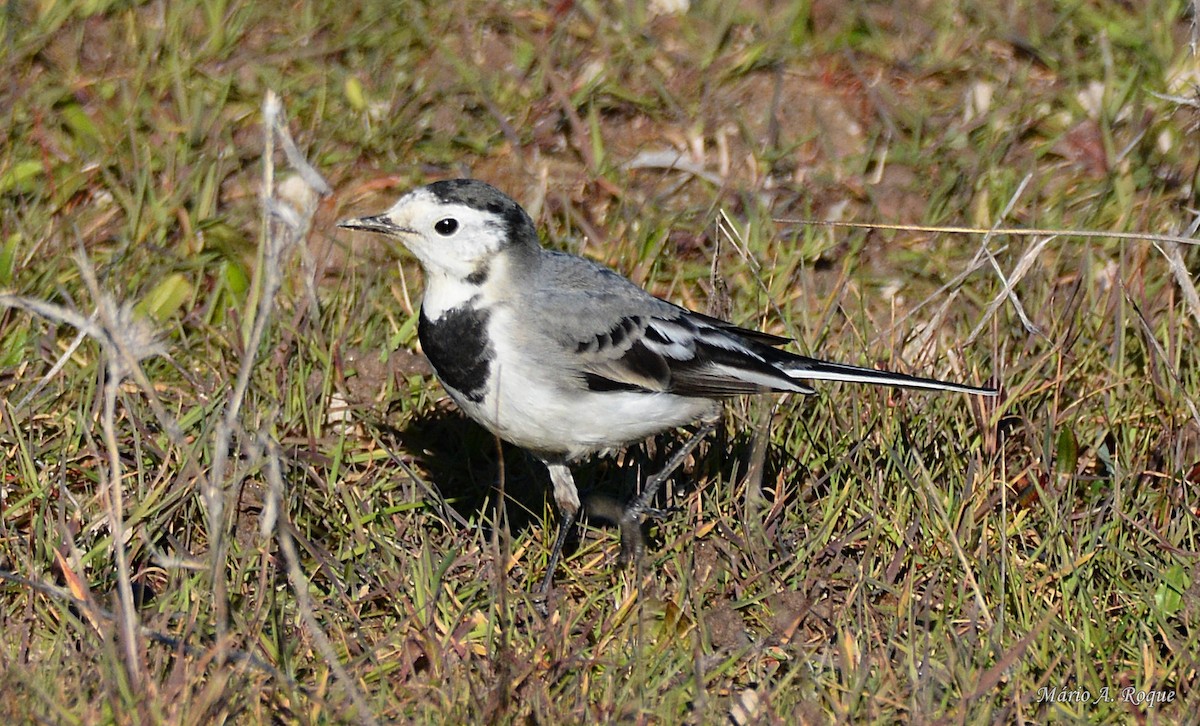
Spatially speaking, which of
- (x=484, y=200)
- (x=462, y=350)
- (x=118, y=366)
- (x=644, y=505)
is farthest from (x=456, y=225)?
(x=118, y=366)

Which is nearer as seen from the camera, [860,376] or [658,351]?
[860,376]

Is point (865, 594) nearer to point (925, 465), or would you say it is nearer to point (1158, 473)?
point (925, 465)

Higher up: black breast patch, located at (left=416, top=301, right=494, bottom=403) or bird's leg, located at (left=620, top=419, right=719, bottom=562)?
black breast patch, located at (left=416, top=301, right=494, bottom=403)

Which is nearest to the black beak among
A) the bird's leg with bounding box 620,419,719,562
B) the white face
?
the white face

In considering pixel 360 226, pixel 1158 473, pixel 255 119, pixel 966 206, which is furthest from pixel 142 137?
pixel 1158 473

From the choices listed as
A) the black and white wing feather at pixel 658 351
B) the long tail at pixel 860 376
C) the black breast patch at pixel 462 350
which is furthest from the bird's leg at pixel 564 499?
the long tail at pixel 860 376

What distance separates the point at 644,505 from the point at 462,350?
3.01ft

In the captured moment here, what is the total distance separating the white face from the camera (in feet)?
17.7

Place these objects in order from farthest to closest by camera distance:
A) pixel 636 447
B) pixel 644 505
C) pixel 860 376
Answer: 1. pixel 636 447
2. pixel 644 505
3. pixel 860 376

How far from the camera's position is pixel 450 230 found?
5.43 m

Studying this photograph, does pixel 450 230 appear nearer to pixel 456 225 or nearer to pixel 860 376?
pixel 456 225

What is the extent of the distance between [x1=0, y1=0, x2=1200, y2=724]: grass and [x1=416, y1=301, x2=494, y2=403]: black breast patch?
21.1 inches

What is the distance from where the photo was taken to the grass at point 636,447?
4609 millimetres

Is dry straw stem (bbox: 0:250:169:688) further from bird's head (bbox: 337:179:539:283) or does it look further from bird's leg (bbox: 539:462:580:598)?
bird's leg (bbox: 539:462:580:598)
